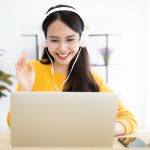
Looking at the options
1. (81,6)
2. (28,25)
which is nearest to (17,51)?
(28,25)

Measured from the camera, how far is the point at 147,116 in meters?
3.74

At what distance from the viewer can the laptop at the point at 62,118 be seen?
2.78 feet

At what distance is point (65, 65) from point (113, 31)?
7.50 ft

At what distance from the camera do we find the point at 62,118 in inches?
33.8

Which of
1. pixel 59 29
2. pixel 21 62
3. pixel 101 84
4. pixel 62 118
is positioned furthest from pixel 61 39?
pixel 62 118

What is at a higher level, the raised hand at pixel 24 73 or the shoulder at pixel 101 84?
the raised hand at pixel 24 73

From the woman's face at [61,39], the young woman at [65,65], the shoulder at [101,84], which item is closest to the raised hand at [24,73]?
the young woman at [65,65]

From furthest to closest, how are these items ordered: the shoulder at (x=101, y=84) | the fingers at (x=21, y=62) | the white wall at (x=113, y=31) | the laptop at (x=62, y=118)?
1. the white wall at (x=113, y=31)
2. the shoulder at (x=101, y=84)
3. the fingers at (x=21, y=62)
4. the laptop at (x=62, y=118)

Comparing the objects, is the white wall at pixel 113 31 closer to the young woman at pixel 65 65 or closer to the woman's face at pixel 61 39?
the young woman at pixel 65 65

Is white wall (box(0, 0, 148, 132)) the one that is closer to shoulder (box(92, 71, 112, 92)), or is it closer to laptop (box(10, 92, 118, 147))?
shoulder (box(92, 71, 112, 92))

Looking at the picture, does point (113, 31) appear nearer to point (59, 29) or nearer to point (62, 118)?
point (59, 29)

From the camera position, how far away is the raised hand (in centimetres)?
131

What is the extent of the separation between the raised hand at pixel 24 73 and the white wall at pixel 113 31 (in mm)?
2395

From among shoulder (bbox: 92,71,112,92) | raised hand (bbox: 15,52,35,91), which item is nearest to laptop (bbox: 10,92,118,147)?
raised hand (bbox: 15,52,35,91)
